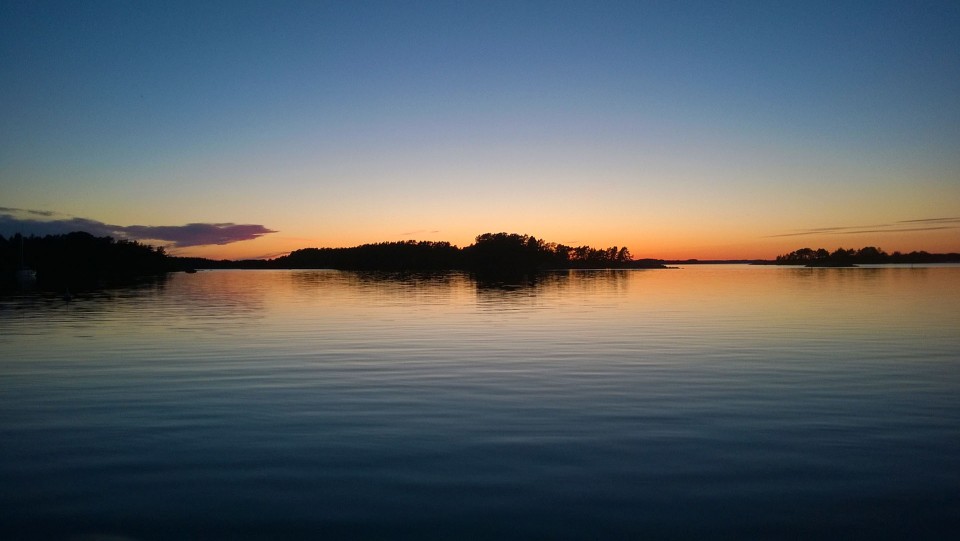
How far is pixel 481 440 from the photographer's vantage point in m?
12.9

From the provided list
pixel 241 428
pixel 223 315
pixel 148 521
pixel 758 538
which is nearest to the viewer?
pixel 758 538

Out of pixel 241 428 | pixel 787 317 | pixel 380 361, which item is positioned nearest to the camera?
pixel 241 428

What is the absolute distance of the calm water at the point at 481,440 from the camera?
8.81 meters

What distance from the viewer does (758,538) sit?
322 inches

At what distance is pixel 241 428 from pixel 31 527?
536 centimetres

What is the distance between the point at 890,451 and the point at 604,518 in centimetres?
680

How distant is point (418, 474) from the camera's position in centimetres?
1067

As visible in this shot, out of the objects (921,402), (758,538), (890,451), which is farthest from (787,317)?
(758,538)

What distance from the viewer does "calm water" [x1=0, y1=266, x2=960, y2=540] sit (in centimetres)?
881

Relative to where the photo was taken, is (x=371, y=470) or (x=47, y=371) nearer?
(x=371, y=470)

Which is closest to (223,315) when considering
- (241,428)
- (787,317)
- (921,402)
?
(241,428)

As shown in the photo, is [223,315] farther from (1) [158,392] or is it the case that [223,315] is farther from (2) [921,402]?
(2) [921,402]

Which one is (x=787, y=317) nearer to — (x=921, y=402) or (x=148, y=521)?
(x=921, y=402)

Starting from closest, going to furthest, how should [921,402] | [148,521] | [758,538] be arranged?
[758,538] < [148,521] < [921,402]
